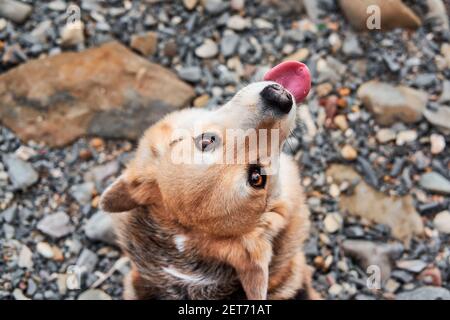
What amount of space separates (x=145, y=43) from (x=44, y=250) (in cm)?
228

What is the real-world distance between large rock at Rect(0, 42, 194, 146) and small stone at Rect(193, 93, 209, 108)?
8cm

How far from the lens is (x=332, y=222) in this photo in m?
5.77

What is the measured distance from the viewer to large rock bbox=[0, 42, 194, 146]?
601 cm

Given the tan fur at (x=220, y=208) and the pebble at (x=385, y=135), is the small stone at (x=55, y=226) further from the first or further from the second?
the pebble at (x=385, y=135)

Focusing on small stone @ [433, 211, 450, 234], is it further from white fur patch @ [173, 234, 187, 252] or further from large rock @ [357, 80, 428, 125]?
white fur patch @ [173, 234, 187, 252]

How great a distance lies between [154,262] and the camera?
464cm

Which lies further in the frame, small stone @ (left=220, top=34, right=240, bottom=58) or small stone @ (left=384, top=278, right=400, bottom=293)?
small stone @ (left=220, top=34, right=240, bottom=58)

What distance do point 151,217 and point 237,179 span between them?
885 mm

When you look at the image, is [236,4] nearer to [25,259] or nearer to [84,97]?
[84,97]

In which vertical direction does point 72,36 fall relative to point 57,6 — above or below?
below

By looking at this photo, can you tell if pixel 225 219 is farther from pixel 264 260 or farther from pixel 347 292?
pixel 347 292

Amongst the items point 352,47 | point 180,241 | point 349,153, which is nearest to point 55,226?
point 180,241

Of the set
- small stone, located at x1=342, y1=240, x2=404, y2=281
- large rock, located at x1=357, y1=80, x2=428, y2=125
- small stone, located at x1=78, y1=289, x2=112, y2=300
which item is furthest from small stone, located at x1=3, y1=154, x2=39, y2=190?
large rock, located at x1=357, y1=80, x2=428, y2=125
